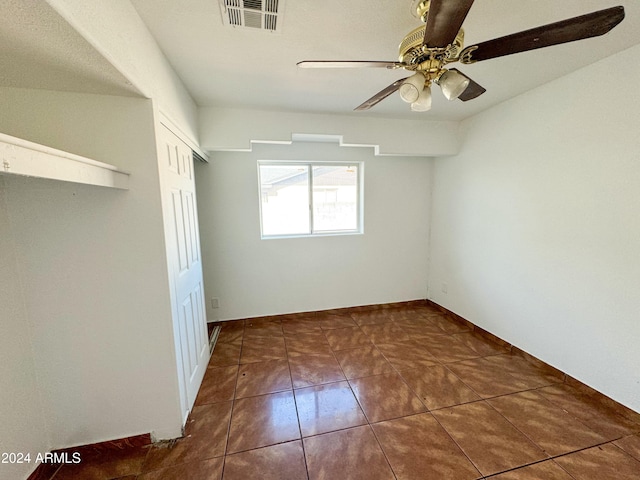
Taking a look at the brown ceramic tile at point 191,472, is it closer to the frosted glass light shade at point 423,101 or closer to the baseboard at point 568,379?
the frosted glass light shade at point 423,101

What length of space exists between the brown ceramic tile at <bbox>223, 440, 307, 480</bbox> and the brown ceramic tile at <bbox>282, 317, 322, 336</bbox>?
1.37m

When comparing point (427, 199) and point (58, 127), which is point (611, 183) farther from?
point (58, 127)

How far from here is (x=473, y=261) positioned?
2820mm

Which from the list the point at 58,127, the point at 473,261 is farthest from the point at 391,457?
the point at 58,127

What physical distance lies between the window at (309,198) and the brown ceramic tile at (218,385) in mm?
1527

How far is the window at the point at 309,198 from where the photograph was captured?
308 centimetres

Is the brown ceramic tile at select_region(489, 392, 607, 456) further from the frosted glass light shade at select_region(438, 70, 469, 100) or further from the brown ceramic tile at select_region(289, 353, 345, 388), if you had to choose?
the frosted glass light shade at select_region(438, 70, 469, 100)

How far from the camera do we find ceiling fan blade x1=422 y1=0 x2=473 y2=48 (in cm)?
75

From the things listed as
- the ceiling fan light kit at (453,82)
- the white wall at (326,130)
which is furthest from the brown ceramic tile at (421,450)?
the white wall at (326,130)

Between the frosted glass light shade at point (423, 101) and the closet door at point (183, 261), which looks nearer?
the frosted glass light shade at point (423, 101)

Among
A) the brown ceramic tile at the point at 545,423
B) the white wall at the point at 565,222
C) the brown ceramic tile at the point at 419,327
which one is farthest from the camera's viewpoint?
the brown ceramic tile at the point at 419,327

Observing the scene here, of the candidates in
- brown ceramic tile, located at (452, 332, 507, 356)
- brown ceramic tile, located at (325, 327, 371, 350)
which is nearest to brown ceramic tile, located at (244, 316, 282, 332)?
brown ceramic tile, located at (325, 327, 371, 350)

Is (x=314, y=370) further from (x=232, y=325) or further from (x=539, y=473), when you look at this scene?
(x=539, y=473)

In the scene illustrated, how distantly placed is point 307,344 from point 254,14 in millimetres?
2616
